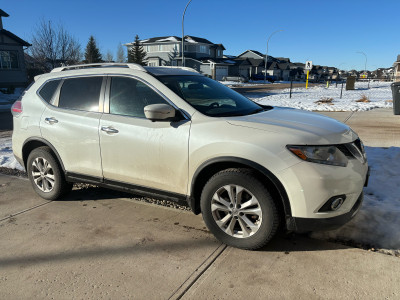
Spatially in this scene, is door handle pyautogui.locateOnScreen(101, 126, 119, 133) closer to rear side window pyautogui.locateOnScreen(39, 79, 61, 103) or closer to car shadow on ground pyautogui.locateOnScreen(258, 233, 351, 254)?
rear side window pyautogui.locateOnScreen(39, 79, 61, 103)

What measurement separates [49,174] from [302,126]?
10.5 feet

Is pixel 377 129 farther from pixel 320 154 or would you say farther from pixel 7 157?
pixel 7 157

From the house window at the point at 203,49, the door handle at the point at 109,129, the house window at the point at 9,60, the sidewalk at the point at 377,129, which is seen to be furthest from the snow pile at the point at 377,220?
the house window at the point at 203,49

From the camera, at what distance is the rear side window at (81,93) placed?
3.85 m

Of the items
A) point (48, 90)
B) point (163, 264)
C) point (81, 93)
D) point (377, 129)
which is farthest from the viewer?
point (377, 129)

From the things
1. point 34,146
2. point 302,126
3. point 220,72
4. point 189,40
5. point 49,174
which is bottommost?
point 49,174

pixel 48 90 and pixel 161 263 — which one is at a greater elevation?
pixel 48 90

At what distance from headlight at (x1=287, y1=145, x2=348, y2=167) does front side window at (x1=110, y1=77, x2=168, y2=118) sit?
146 cm

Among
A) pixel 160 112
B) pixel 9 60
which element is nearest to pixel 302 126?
pixel 160 112

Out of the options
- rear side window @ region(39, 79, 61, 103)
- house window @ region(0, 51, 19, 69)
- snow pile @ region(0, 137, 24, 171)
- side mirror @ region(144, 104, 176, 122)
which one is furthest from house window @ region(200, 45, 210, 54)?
side mirror @ region(144, 104, 176, 122)

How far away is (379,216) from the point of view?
3518 mm

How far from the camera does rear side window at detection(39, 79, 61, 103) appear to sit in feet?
13.8

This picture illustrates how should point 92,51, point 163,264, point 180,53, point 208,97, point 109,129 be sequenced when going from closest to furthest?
point 163,264 → point 109,129 → point 208,97 → point 92,51 → point 180,53

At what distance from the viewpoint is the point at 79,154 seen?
3.90 m
